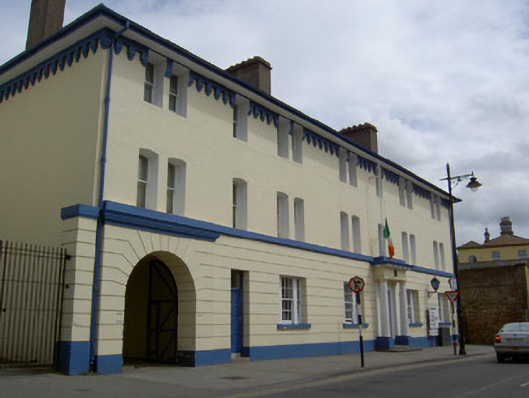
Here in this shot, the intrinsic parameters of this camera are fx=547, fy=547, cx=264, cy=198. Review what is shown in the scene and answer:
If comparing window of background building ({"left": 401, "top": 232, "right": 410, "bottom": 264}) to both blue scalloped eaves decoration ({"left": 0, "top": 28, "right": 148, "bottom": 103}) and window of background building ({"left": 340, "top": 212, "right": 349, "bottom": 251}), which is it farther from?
blue scalloped eaves decoration ({"left": 0, "top": 28, "right": 148, "bottom": 103})

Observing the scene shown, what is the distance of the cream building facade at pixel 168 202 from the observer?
46.5ft

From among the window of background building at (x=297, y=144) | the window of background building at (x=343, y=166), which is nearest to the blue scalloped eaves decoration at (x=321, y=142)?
the window of background building at (x=297, y=144)

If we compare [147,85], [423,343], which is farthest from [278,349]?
[423,343]

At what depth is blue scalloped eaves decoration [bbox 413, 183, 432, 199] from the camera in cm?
3297

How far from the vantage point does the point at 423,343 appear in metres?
29.6

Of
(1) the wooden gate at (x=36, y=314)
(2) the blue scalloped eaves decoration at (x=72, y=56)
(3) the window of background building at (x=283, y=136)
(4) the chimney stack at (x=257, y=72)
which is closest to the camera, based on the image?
(1) the wooden gate at (x=36, y=314)

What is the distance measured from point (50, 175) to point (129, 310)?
216 inches

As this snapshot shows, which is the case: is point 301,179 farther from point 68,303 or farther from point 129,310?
point 68,303

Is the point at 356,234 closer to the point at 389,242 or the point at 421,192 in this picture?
the point at 389,242

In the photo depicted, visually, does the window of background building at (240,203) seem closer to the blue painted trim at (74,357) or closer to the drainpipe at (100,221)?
the drainpipe at (100,221)

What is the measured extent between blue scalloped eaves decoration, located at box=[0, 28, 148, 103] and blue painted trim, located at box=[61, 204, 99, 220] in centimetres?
464

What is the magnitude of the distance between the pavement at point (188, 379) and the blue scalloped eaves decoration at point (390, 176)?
13.4 metres

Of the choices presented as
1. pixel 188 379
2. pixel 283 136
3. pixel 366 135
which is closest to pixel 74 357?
pixel 188 379

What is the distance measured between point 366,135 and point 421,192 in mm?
6770
